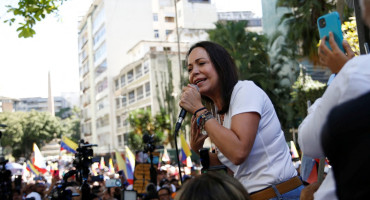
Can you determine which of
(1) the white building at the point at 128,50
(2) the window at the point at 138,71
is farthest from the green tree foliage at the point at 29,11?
(2) the window at the point at 138,71

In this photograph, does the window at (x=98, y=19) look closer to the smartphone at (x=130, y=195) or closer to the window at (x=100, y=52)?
the window at (x=100, y=52)

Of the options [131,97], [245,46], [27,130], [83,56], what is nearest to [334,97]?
[245,46]

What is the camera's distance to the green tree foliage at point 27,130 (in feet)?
197

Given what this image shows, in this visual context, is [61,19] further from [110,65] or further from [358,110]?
[110,65]

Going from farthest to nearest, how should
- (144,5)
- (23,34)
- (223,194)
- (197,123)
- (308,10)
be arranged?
(144,5), (308,10), (23,34), (197,123), (223,194)

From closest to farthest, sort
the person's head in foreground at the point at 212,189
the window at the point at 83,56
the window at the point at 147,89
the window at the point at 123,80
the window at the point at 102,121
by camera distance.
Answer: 1. the person's head in foreground at the point at 212,189
2. the window at the point at 147,89
3. the window at the point at 123,80
4. the window at the point at 102,121
5. the window at the point at 83,56

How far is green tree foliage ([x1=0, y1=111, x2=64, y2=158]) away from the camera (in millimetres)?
60000

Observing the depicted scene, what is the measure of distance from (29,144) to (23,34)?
59936mm

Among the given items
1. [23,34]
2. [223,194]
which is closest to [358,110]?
[223,194]

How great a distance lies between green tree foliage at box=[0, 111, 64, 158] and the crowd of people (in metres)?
58.5

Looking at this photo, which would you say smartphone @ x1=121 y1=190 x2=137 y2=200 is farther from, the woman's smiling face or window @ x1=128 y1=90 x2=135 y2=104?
window @ x1=128 y1=90 x2=135 y2=104

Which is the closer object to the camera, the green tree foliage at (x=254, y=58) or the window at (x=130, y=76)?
the green tree foliage at (x=254, y=58)

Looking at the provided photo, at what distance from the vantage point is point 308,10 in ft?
74.6

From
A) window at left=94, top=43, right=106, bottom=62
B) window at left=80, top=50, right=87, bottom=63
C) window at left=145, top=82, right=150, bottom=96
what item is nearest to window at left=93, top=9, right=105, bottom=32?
window at left=94, top=43, right=106, bottom=62
